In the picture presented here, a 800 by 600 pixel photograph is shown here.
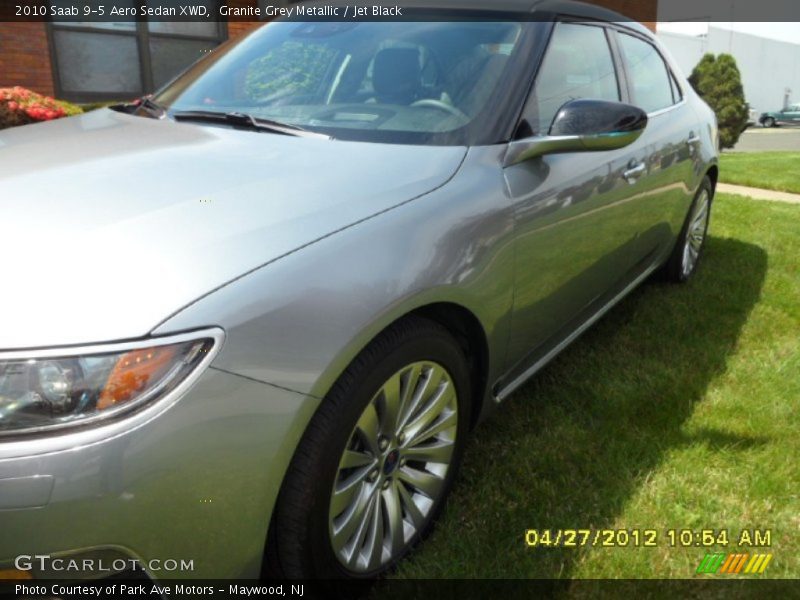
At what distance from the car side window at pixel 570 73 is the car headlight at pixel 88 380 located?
1521 millimetres

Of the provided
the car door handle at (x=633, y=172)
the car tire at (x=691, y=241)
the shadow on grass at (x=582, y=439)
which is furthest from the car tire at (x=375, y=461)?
the car tire at (x=691, y=241)

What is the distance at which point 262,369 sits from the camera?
147cm

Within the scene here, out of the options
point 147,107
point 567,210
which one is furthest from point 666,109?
point 147,107

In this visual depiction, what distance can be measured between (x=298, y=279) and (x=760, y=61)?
49069mm

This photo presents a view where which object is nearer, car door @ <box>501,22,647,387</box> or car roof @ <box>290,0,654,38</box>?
car door @ <box>501,22,647,387</box>

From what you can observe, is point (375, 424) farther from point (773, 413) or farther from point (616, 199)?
point (773, 413)

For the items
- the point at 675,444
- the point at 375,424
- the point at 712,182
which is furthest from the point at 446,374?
A: the point at 712,182

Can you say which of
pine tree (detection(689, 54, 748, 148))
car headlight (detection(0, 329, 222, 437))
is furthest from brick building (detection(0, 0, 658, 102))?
pine tree (detection(689, 54, 748, 148))

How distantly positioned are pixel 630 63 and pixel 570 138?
1447 mm

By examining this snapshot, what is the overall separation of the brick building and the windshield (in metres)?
6.61

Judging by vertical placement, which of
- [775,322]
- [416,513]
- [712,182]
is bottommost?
[775,322]

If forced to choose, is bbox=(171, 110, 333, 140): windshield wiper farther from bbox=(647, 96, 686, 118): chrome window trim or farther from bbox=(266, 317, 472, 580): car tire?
bbox=(647, 96, 686, 118): chrome window trim

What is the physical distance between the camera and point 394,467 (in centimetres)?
196

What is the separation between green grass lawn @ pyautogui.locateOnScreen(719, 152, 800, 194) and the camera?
8.77 metres
